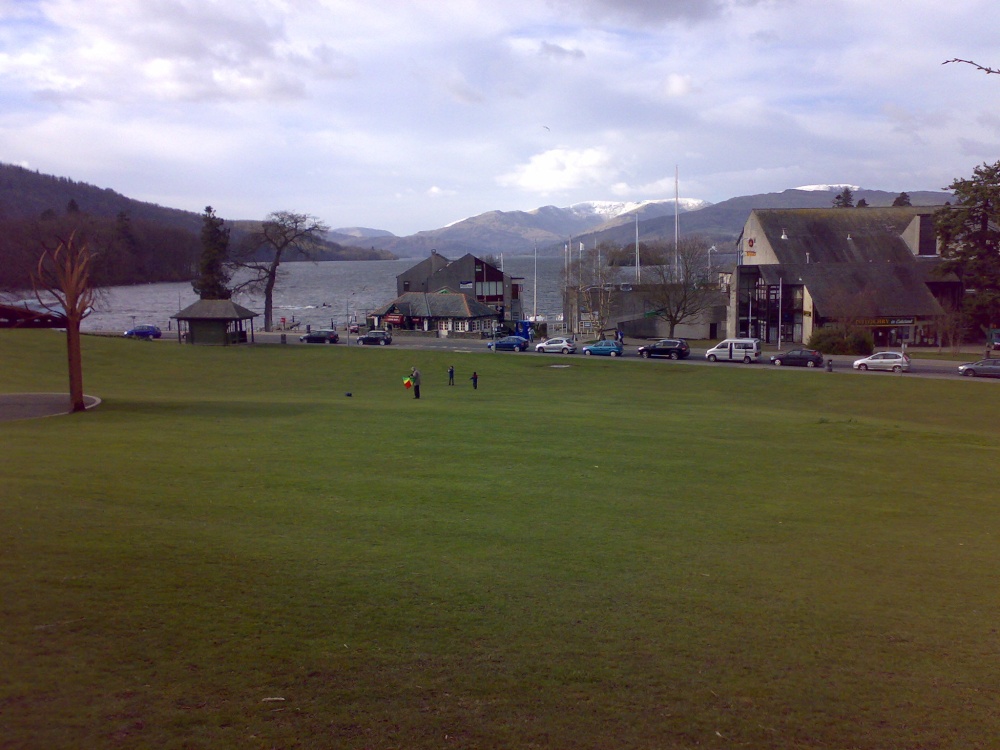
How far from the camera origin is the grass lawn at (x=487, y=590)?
23.0 feet

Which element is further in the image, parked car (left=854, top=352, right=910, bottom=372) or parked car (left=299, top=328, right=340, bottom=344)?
parked car (left=299, top=328, right=340, bottom=344)

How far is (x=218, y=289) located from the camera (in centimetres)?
9031

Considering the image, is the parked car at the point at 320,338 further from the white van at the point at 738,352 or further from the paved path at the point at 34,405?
the paved path at the point at 34,405

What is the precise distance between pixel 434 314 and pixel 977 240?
55.5m

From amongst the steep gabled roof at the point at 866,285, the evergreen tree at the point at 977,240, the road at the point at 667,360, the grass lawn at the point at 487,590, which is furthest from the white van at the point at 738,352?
the grass lawn at the point at 487,590

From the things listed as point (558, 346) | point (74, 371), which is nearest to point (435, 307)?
point (558, 346)

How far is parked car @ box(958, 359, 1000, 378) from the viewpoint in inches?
1935

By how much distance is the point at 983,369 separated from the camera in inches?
1953

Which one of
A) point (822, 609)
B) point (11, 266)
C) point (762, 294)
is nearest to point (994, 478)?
point (822, 609)

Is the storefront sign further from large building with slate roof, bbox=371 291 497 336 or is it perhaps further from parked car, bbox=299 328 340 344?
parked car, bbox=299 328 340 344

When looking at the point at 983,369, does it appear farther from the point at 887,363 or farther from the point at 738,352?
the point at 738,352

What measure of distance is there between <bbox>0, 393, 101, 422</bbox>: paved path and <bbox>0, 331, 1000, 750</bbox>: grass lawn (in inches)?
134

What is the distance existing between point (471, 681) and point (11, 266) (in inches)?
3661

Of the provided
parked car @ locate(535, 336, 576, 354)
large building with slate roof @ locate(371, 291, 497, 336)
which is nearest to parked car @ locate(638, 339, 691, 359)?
parked car @ locate(535, 336, 576, 354)
